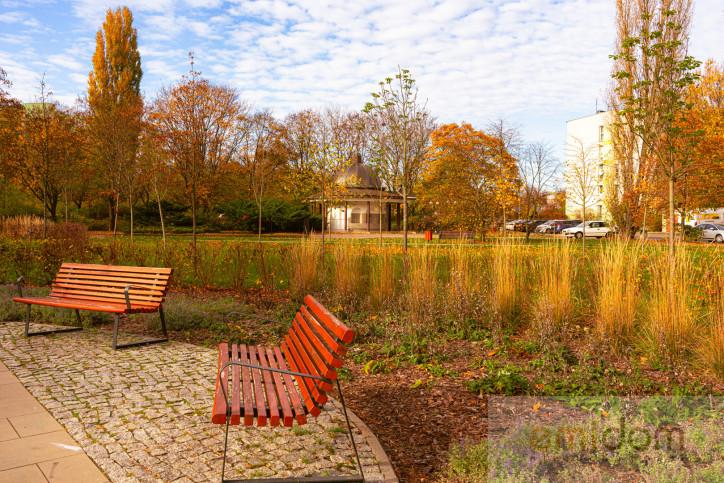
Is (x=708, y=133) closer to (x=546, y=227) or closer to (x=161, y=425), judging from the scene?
(x=546, y=227)

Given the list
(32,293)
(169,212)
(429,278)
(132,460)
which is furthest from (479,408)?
(169,212)

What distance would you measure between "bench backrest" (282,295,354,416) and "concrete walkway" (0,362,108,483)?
3.73 feet

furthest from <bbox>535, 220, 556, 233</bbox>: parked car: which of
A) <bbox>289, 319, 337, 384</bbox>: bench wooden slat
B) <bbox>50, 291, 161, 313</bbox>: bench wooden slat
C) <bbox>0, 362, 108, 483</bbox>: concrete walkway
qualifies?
<bbox>0, 362, 108, 483</bbox>: concrete walkway

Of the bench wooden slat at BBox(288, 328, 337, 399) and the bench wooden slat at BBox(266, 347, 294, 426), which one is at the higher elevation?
the bench wooden slat at BBox(288, 328, 337, 399)

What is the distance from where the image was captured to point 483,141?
27625mm

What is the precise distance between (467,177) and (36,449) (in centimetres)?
2198

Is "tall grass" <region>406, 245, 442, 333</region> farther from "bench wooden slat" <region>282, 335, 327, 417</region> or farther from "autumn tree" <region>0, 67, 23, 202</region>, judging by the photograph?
"autumn tree" <region>0, 67, 23, 202</region>

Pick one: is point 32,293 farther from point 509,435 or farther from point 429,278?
point 509,435

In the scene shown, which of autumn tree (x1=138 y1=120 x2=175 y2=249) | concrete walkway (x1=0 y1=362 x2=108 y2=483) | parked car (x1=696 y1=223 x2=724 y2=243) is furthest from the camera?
parked car (x1=696 y1=223 x2=724 y2=243)

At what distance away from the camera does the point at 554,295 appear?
17.6ft

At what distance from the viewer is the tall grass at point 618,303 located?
4.85 meters

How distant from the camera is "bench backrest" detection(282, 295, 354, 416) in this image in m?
2.77

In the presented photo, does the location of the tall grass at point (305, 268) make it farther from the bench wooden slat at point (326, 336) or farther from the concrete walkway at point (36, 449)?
the concrete walkway at point (36, 449)

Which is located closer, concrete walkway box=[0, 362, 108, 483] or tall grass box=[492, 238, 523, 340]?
concrete walkway box=[0, 362, 108, 483]
